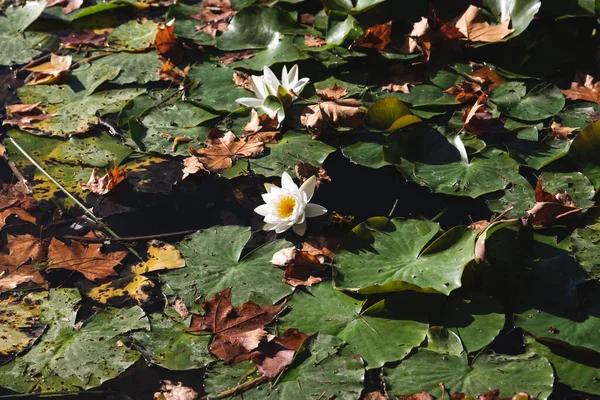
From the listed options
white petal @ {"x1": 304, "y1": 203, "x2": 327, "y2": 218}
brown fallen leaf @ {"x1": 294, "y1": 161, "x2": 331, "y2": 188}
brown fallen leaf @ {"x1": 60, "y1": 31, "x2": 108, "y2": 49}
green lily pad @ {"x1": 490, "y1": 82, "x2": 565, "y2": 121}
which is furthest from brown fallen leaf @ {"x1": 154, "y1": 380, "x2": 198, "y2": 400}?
brown fallen leaf @ {"x1": 60, "y1": 31, "x2": 108, "y2": 49}

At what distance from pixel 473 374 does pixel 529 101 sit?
66.9 inches

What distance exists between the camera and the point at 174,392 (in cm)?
237

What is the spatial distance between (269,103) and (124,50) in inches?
50.5

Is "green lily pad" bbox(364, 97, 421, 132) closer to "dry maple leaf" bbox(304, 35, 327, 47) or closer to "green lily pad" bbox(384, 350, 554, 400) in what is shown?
"dry maple leaf" bbox(304, 35, 327, 47)

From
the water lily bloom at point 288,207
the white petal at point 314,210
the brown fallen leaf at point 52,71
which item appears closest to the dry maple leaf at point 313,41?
the water lily bloom at point 288,207

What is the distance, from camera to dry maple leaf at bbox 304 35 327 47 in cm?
380

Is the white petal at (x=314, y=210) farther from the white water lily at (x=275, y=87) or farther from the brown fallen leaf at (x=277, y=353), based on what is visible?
the white water lily at (x=275, y=87)

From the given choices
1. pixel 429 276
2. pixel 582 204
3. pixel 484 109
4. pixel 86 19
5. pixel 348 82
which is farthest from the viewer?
pixel 86 19

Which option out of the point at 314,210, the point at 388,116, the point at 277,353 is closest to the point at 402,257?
the point at 314,210

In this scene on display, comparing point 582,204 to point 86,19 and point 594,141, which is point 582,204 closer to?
point 594,141

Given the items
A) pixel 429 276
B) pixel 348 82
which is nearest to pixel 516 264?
pixel 429 276

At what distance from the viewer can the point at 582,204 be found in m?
2.84

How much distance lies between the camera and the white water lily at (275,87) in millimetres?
3438

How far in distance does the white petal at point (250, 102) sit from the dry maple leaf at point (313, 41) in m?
0.56
